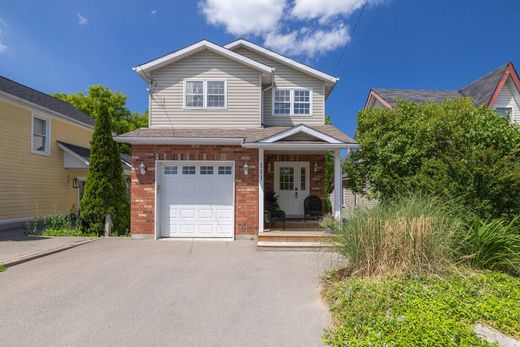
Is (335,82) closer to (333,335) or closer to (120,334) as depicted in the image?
(333,335)

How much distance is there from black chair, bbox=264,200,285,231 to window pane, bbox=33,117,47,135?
445 inches

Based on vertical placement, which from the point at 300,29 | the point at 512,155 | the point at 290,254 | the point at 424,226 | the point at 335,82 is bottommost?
the point at 290,254

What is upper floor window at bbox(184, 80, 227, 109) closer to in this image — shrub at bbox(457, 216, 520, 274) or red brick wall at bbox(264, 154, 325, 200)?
red brick wall at bbox(264, 154, 325, 200)

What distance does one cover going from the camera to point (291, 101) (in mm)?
11766

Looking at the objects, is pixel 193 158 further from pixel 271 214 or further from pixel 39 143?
pixel 39 143

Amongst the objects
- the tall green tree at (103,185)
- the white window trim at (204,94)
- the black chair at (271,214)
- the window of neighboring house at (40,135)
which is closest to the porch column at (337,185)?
the black chair at (271,214)

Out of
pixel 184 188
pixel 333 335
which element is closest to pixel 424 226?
pixel 333 335

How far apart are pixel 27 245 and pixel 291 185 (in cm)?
881

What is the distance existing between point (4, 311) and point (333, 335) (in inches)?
182

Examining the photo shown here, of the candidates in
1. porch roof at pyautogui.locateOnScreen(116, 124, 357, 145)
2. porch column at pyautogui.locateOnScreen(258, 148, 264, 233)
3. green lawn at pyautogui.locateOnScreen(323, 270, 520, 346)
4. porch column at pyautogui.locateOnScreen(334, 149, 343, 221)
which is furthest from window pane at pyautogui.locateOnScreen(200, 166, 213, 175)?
green lawn at pyautogui.locateOnScreen(323, 270, 520, 346)

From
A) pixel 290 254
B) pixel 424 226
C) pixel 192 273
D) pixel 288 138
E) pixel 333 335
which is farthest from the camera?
pixel 288 138

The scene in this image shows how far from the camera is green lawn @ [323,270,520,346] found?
310 cm

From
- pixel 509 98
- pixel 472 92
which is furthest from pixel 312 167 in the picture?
pixel 509 98

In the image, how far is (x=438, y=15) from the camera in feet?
32.6
